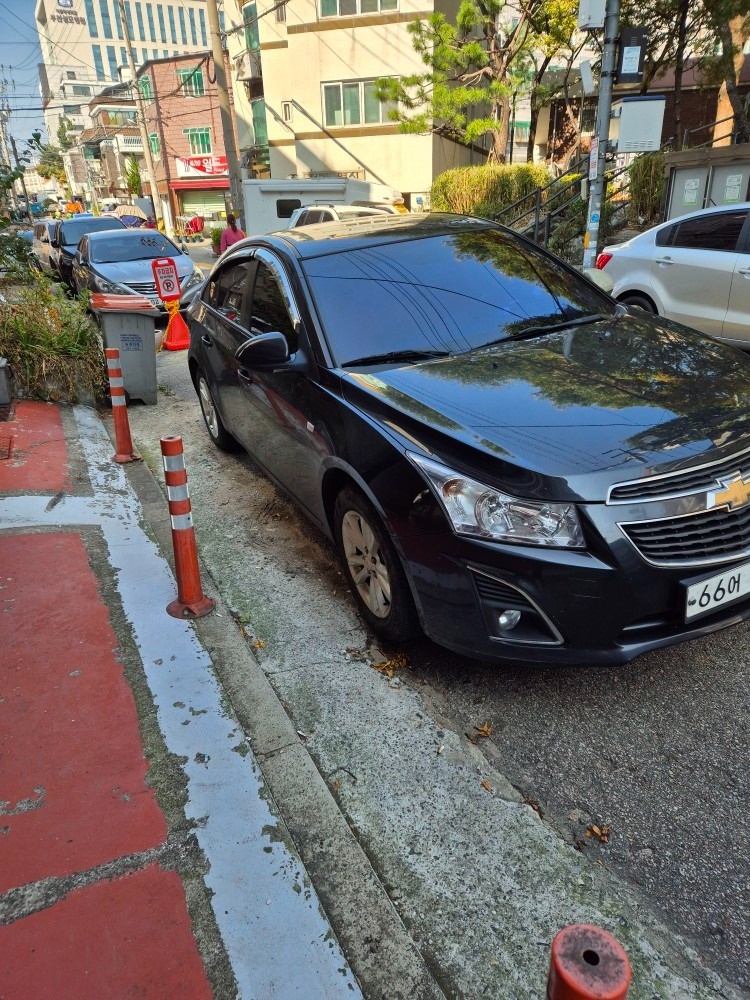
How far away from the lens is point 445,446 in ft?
8.52

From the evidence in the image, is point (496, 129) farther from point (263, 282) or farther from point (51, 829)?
point (51, 829)

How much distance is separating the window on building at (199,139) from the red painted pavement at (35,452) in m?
52.7

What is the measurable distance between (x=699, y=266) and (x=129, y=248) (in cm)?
943

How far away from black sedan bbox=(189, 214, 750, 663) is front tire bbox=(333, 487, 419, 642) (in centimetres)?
1

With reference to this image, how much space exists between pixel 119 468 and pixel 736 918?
4.82 metres

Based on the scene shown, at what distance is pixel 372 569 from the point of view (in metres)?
3.12

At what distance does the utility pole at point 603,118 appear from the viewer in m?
8.78

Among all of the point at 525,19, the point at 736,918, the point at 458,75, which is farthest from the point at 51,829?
the point at 458,75

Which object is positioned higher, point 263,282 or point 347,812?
point 263,282

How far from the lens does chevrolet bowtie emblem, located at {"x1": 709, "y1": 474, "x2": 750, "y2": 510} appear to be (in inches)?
96.3

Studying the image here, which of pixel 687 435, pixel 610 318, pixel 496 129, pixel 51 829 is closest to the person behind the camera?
pixel 51 829

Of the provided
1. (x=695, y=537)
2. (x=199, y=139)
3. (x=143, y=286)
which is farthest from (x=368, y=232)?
(x=199, y=139)

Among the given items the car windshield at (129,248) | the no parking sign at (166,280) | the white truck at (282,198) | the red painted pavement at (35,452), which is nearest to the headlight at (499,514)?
the red painted pavement at (35,452)

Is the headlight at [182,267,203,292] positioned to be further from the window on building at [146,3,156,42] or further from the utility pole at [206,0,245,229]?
the window on building at [146,3,156,42]
